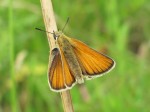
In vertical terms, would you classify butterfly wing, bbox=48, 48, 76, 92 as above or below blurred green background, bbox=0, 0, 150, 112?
below

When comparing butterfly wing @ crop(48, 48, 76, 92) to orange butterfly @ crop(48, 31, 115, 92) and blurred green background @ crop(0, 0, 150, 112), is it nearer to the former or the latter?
orange butterfly @ crop(48, 31, 115, 92)

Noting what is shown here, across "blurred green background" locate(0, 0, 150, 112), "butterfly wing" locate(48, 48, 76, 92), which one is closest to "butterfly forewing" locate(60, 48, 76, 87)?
"butterfly wing" locate(48, 48, 76, 92)

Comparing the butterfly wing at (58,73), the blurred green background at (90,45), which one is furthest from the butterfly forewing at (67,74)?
the blurred green background at (90,45)

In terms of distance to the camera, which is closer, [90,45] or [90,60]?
[90,60]

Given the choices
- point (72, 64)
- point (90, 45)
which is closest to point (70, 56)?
point (72, 64)

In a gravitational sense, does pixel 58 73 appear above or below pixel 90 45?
below

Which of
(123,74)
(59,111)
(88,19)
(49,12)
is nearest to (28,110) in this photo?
(59,111)

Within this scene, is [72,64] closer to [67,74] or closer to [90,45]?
[67,74]

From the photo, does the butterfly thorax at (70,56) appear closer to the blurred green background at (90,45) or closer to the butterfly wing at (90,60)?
the butterfly wing at (90,60)
